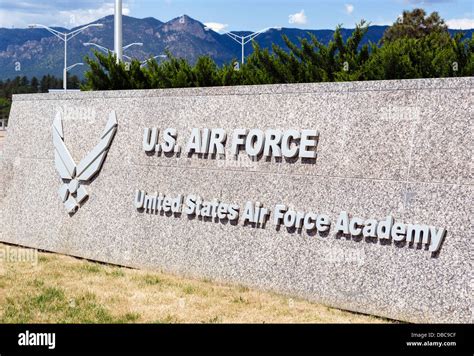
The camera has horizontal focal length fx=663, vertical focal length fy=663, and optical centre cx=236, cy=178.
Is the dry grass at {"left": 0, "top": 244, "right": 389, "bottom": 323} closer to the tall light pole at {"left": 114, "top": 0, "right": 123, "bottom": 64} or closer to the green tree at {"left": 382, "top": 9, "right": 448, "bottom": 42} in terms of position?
the tall light pole at {"left": 114, "top": 0, "right": 123, "bottom": 64}

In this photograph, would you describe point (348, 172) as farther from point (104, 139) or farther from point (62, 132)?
point (62, 132)

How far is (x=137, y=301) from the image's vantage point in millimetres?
6637

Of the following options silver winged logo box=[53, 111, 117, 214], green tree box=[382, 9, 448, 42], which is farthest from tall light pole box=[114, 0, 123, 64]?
green tree box=[382, 9, 448, 42]

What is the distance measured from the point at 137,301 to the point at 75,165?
2.93 meters

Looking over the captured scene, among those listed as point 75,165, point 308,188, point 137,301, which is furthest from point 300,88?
point 75,165

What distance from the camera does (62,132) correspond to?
920cm

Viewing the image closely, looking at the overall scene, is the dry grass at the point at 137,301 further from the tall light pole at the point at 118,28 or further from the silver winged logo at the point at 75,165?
Result: the tall light pole at the point at 118,28

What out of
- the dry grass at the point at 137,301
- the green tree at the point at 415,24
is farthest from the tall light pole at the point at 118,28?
the green tree at the point at 415,24

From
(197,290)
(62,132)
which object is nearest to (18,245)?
(62,132)

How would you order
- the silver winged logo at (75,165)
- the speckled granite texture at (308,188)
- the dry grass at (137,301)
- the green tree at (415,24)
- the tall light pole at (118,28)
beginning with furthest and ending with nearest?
the green tree at (415,24) < the tall light pole at (118,28) < the silver winged logo at (75,165) < the dry grass at (137,301) < the speckled granite texture at (308,188)

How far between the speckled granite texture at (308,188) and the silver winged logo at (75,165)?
5.1 inches

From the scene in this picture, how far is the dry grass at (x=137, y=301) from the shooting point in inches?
239

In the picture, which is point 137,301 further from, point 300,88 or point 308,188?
point 300,88
